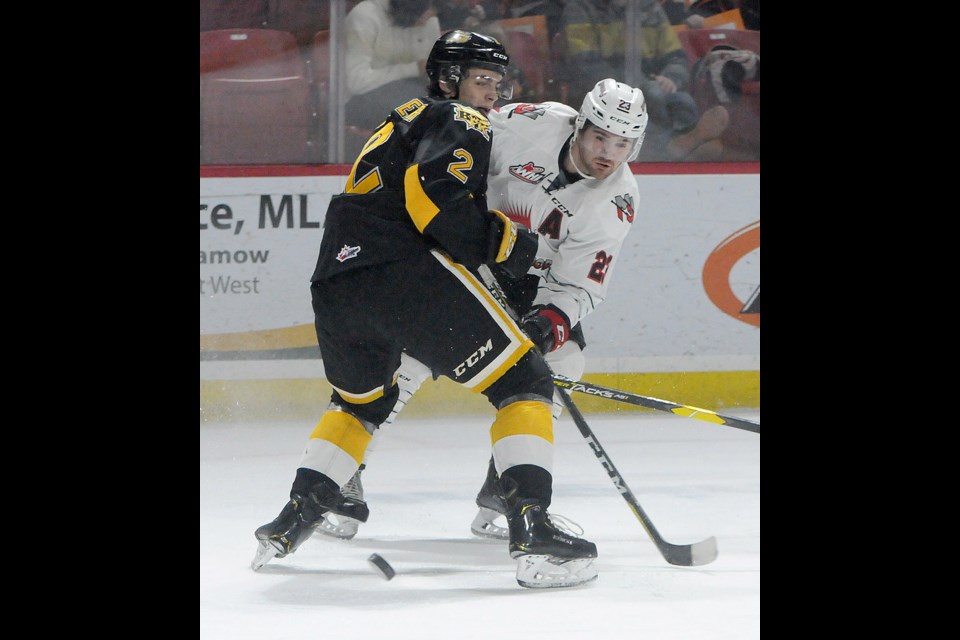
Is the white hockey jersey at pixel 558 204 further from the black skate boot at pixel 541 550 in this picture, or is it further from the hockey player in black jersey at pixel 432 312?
the black skate boot at pixel 541 550

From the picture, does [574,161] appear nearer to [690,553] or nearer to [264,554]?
[690,553]

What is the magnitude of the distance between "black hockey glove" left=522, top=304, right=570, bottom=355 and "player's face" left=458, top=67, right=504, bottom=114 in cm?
48

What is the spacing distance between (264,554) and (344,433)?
0.29m

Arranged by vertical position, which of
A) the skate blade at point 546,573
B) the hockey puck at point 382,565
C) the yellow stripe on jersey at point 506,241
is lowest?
the hockey puck at point 382,565

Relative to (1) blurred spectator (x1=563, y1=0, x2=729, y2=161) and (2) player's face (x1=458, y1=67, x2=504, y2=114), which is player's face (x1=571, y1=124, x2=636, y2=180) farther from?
(1) blurred spectator (x1=563, y1=0, x2=729, y2=161)

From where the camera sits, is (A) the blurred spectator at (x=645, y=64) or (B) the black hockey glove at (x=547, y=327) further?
(A) the blurred spectator at (x=645, y=64)

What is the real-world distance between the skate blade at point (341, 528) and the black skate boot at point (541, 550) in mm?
582

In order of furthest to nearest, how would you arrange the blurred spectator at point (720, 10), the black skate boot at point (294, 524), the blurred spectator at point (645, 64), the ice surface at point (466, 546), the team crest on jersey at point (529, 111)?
the blurred spectator at point (720, 10) → the blurred spectator at point (645, 64) → the team crest on jersey at point (529, 111) → the black skate boot at point (294, 524) → the ice surface at point (466, 546)

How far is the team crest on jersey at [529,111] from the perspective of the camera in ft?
9.70

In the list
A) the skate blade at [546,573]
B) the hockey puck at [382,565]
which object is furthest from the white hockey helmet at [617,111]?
the hockey puck at [382,565]

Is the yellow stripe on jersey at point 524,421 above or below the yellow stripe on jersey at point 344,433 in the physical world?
above

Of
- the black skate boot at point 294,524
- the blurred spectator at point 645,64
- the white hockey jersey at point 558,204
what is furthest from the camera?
the blurred spectator at point 645,64
